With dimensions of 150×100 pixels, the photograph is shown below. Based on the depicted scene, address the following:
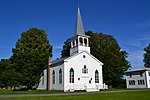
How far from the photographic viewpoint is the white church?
39.2m

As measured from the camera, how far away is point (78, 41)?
143 feet

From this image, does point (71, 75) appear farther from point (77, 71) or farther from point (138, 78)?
point (138, 78)

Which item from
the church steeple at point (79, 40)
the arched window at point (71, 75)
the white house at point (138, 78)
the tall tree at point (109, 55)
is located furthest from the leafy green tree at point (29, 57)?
the white house at point (138, 78)

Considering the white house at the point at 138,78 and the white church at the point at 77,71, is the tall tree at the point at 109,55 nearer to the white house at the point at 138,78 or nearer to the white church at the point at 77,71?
the white house at the point at 138,78

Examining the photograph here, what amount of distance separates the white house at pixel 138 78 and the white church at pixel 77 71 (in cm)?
2098

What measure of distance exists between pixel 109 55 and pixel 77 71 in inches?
763

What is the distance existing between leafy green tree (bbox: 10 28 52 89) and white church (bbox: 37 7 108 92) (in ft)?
11.0

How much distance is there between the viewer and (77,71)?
40469 mm

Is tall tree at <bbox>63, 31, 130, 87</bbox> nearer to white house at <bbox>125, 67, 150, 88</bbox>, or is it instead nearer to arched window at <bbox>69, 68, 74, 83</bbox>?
white house at <bbox>125, 67, 150, 88</bbox>

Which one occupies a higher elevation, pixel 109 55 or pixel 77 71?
pixel 109 55

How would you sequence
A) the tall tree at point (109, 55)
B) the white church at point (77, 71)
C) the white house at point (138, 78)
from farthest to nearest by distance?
the white house at point (138, 78), the tall tree at point (109, 55), the white church at point (77, 71)

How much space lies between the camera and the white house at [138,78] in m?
58.6

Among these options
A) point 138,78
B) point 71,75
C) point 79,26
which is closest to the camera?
point 71,75

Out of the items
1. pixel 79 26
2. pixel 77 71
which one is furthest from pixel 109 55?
pixel 77 71
